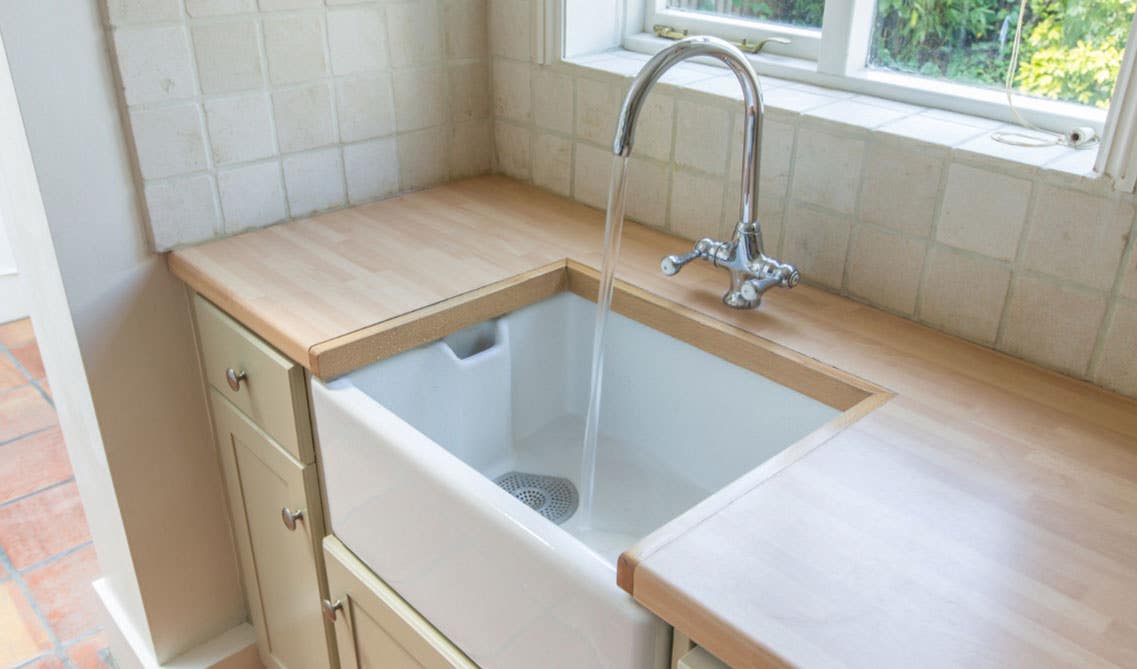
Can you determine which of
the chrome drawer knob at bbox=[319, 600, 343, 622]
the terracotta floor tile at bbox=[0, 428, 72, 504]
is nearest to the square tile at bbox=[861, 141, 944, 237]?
the chrome drawer knob at bbox=[319, 600, 343, 622]

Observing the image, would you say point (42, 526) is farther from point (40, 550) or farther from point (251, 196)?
point (251, 196)

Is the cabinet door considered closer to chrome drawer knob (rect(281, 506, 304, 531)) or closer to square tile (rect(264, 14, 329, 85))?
chrome drawer knob (rect(281, 506, 304, 531))

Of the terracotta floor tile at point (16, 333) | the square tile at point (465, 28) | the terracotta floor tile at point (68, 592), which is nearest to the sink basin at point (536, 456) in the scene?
the square tile at point (465, 28)

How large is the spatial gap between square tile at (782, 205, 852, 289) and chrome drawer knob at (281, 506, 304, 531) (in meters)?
0.78

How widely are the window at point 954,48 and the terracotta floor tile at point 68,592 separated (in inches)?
67.5

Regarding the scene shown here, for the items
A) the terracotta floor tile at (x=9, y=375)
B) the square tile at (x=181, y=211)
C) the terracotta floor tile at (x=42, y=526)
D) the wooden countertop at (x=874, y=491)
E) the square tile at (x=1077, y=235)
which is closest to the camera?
the wooden countertop at (x=874, y=491)

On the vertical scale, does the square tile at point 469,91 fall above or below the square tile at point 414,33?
below

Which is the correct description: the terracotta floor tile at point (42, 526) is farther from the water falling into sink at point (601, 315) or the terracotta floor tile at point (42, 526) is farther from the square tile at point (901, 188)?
the square tile at point (901, 188)

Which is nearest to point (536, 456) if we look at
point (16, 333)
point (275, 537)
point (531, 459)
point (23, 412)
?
point (531, 459)

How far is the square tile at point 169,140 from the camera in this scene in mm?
1280

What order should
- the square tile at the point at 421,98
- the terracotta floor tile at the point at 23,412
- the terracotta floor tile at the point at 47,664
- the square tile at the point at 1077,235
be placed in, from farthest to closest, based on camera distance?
1. the terracotta floor tile at the point at 23,412
2. the terracotta floor tile at the point at 47,664
3. the square tile at the point at 421,98
4. the square tile at the point at 1077,235

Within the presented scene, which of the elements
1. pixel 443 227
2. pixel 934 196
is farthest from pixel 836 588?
pixel 443 227

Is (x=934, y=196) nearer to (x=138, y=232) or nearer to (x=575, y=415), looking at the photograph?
(x=575, y=415)

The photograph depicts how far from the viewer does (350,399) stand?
42.4 inches
